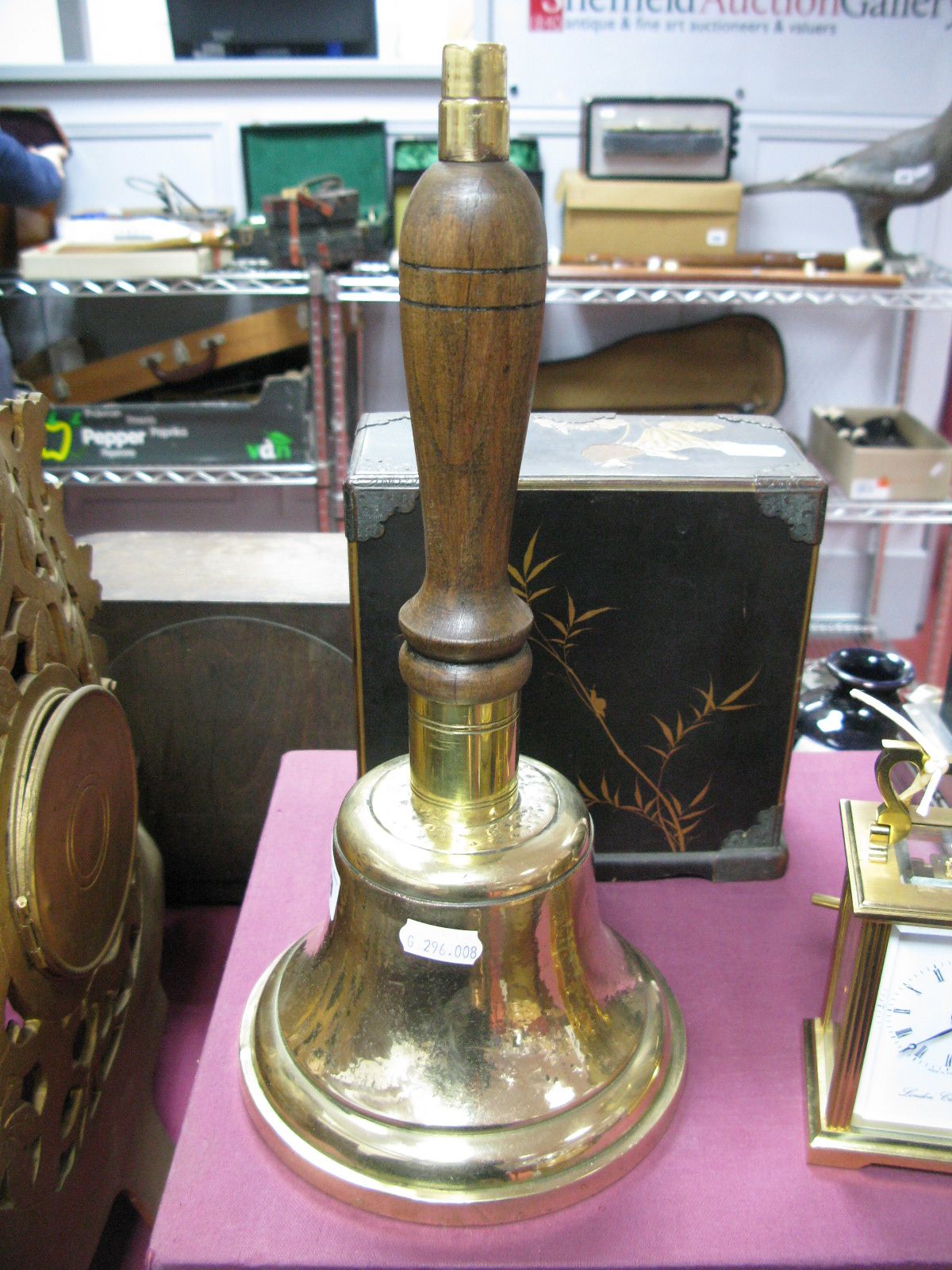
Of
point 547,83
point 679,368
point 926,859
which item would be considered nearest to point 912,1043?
point 926,859

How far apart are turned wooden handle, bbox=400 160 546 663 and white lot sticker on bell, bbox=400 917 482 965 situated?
17cm

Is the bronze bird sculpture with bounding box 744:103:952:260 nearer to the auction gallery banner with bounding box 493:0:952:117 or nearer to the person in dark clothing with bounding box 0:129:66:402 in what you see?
the auction gallery banner with bounding box 493:0:952:117

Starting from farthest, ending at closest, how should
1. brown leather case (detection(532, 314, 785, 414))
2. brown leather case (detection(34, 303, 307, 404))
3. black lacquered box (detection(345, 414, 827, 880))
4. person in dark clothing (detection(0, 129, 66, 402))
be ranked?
brown leather case (detection(532, 314, 785, 414))
brown leather case (detection(34, 303, 307, 404))
person in dark clothing (detection(0, 129, 66, 402))
black lacquered box (detection(345, 414, 827, 880))

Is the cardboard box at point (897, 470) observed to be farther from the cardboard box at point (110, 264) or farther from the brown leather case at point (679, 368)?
the cardboard box at point (110, 264)

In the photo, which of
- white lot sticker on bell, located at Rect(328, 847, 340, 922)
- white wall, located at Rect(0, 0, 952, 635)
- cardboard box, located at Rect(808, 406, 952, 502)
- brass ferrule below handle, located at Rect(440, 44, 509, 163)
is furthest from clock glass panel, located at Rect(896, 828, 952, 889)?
white wall, located at Rect(0, 0, 952, 635)

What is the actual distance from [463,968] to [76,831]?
0.98 feet

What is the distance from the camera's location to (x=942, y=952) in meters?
0.62

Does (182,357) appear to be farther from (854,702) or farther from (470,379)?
(470,379)

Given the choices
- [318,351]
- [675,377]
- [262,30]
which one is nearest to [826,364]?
[675,377]

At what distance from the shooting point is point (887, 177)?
6.88 feet

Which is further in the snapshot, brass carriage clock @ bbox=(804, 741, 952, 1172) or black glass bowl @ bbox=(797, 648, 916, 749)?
black glass bowl @ bbox=(797, 648, 916, 749)

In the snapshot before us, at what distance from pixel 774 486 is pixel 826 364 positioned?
6.34 feet

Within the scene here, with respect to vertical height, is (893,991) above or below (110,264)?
below

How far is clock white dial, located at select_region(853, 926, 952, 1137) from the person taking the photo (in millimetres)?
624
